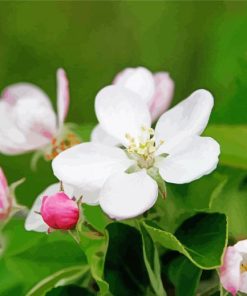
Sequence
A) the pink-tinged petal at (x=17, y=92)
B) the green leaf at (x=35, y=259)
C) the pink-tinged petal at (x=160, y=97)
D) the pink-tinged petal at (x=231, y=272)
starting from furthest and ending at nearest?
the pink-tinged petal at (x=17, y=92) → the pink-tinged petal at (x=160, y=97) → the green leaf at (x=35, y=259) → the pink-tinged petal at (x=231, y=272)

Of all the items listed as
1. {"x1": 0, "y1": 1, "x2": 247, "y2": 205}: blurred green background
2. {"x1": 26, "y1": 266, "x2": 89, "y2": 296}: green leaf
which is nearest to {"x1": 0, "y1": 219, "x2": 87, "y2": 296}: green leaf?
{"x1": 26, "y1": 266, "x2": 89, "y2": 296}: green leaf

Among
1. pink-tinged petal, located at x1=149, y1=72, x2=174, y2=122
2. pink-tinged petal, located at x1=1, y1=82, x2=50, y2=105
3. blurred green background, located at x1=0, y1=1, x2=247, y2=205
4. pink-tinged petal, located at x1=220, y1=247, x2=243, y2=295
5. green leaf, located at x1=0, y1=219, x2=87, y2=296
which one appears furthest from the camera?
blurred green background, located at x1=0, y1=1, x2=247, y2=205

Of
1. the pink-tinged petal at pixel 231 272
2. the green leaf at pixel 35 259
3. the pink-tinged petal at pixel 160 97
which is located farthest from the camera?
the pink-tinged petal at pixel 160 97

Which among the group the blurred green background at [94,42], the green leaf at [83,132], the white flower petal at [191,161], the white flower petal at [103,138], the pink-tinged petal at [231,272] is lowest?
the blurred green background at [94,42]

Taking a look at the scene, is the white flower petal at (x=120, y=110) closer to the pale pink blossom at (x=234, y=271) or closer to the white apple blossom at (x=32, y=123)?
the white apple blossom at (x=32, y=123)

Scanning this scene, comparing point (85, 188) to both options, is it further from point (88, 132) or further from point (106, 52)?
point (106, 52)

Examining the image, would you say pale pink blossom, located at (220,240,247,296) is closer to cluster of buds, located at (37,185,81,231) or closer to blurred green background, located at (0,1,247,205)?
cluster of buds, located at (37,185,81,231)

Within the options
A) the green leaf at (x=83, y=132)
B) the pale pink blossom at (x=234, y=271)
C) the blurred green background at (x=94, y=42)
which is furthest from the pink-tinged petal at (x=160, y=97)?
the blurred green background at (x=94, y=42)

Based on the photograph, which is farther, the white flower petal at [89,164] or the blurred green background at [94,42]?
the blurred green background at [94,42]
